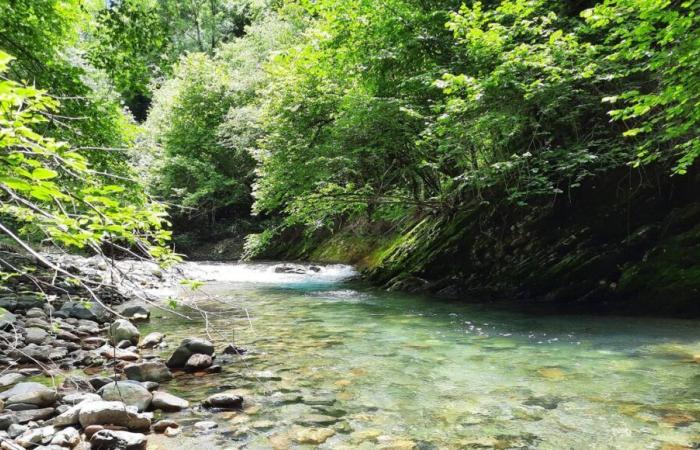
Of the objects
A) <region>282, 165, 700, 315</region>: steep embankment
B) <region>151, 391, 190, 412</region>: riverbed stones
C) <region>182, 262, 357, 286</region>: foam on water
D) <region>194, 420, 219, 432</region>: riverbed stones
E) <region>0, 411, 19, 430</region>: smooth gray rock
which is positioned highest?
<region>282, 165, 700, 315</region>: steep embankment

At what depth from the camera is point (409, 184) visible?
15.8 metres

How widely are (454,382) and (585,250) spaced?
6.43 meters

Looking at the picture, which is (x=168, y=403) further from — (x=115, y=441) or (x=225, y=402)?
(x=115, y=441)

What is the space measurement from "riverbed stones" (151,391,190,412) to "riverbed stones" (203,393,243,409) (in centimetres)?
24

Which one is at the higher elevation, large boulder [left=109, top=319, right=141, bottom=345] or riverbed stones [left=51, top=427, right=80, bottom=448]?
large boulder [left=109, top=319, right=141, bottom=345]

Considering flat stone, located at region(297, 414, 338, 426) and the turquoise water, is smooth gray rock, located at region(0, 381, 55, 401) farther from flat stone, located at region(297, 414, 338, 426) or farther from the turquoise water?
flat stone, located at region(297, 414, 338, 426)

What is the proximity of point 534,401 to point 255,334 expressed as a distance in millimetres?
5104

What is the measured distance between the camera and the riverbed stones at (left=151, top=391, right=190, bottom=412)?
496cm

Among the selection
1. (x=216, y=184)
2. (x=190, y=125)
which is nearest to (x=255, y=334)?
(x=216, y=184)

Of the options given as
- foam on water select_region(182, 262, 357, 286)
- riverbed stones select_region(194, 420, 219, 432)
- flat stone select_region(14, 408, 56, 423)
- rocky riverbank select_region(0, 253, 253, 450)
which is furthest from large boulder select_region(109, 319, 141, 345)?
foam on water select_region(182, 262, 357, 286)

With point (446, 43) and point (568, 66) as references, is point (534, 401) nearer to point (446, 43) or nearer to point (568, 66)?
point (568, 66)

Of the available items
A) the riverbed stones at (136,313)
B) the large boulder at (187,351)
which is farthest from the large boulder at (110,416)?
the riverbed stones at (136,313)

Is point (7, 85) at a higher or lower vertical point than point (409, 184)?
lower

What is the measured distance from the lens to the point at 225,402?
503 cm
